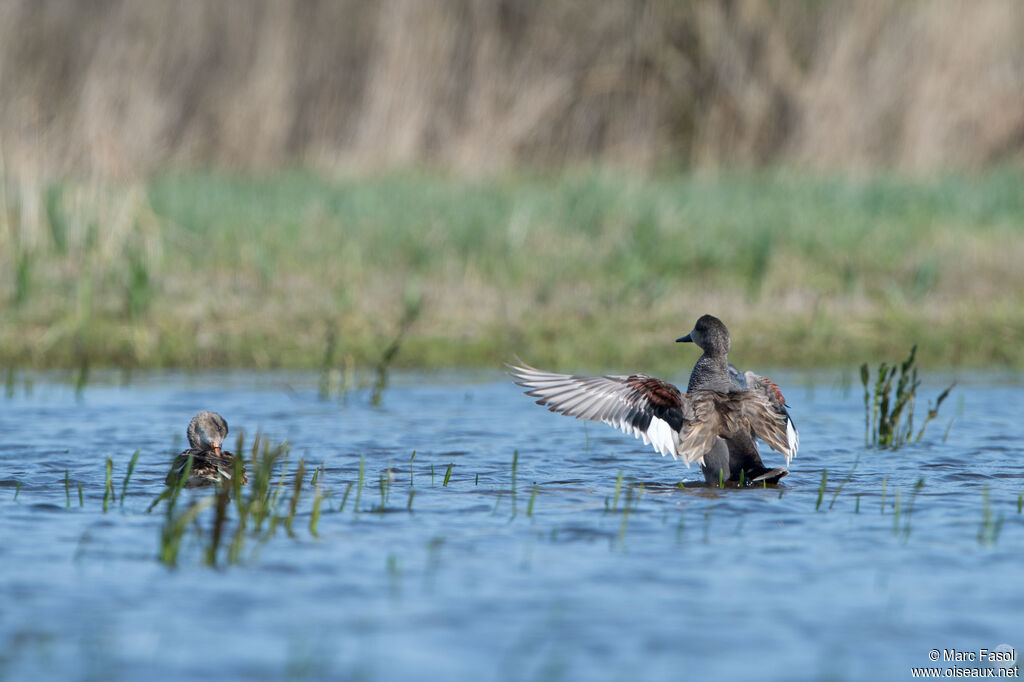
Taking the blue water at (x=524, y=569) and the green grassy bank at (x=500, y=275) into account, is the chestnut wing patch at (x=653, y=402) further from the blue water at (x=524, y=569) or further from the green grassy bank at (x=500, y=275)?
the green grassy bank at (x=500, y=275)

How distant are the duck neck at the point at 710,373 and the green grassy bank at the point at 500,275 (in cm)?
258

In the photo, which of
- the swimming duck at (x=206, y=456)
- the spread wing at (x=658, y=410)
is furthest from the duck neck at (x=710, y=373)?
the swimming duck at (x=206, y=456)

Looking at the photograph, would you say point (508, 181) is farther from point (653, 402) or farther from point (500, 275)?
point (653, 402)

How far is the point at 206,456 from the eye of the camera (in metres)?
5.99

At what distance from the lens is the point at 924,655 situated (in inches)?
149

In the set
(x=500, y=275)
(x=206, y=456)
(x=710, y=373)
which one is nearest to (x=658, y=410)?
(x=710, y=373)

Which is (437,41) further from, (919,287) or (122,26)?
(919,287)

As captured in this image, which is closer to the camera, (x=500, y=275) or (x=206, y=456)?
(x=206, y=456)

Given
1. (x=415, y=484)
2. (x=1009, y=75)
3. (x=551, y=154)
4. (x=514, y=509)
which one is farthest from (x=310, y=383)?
(x=1009, y=75)

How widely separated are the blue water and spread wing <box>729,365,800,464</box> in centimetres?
15

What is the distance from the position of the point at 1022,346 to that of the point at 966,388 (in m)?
1.13

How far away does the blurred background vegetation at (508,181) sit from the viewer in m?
9.84

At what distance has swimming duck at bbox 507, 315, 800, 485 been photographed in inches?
236

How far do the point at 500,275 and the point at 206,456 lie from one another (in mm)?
5008
